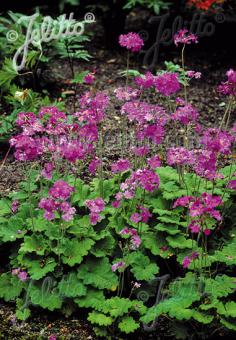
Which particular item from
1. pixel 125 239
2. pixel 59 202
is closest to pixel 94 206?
pixel 59 202

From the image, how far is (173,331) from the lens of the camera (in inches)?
141

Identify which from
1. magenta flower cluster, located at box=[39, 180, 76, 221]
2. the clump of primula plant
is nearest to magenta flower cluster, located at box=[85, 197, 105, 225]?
the clump of primula plant

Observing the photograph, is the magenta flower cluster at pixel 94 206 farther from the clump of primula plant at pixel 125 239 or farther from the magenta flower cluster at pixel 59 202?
the magenta flower cluster at pixel 59 202

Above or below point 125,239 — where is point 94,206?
above

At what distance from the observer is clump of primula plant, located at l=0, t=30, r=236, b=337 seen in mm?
3443

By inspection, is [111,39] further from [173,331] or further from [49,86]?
[173,331]

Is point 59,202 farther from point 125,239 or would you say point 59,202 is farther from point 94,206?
point 125,239

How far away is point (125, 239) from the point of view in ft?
13.2

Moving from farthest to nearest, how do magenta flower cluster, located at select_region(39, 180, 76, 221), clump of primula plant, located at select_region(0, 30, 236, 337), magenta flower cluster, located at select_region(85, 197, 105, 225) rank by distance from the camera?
magenta flower cluster, located at select_region(85, 197, 105, 225) → clump of primula plant, located at select_region(0, 30, 236, 337) → magenta flower cluster, located at select_region(39, 180, 76, 221)

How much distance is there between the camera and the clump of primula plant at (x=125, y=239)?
136 inches

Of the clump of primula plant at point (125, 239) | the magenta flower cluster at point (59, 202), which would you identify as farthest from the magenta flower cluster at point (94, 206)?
the magenta flower cluster at point (59, 202)

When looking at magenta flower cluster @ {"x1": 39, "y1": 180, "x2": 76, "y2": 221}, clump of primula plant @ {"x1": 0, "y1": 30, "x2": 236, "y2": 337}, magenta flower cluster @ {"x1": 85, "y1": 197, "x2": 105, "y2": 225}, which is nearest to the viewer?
magenta flower cluster @ {"x1": 39, "y1": 180, "x2": 76, "y2": 221}

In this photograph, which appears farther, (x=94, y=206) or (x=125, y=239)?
(x=125, y=239)

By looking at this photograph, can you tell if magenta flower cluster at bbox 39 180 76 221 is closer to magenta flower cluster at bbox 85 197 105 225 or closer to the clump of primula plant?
the clump of primula plant
